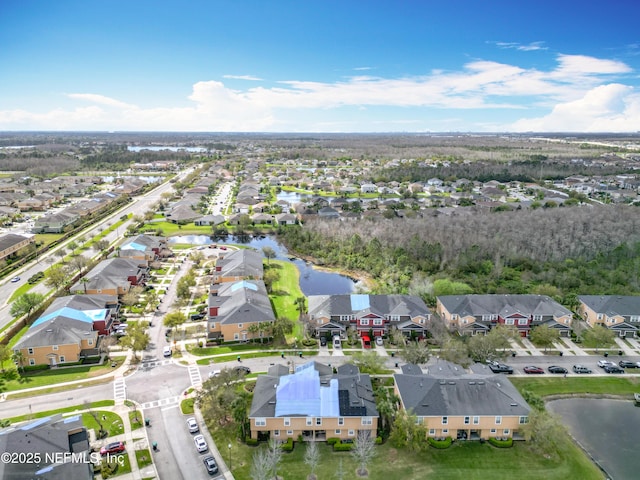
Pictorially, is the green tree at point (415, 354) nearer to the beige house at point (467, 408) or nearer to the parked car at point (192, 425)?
the beige house at point (467, 408)

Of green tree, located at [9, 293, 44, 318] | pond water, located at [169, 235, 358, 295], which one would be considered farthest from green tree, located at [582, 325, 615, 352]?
green tree, located at [9, 293, 44, 318]

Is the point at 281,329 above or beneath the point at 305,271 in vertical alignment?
above

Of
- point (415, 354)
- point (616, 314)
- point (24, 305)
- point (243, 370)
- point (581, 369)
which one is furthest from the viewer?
point (616, 314)

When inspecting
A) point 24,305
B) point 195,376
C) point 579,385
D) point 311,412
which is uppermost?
point 24,305

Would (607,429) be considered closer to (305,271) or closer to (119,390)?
(119,390)

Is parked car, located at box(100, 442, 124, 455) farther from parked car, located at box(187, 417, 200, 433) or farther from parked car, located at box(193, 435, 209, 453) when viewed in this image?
parked car, located at box(193, 435, 209, 453)

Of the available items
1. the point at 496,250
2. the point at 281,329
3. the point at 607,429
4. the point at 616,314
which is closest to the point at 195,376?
the point at 281,329
